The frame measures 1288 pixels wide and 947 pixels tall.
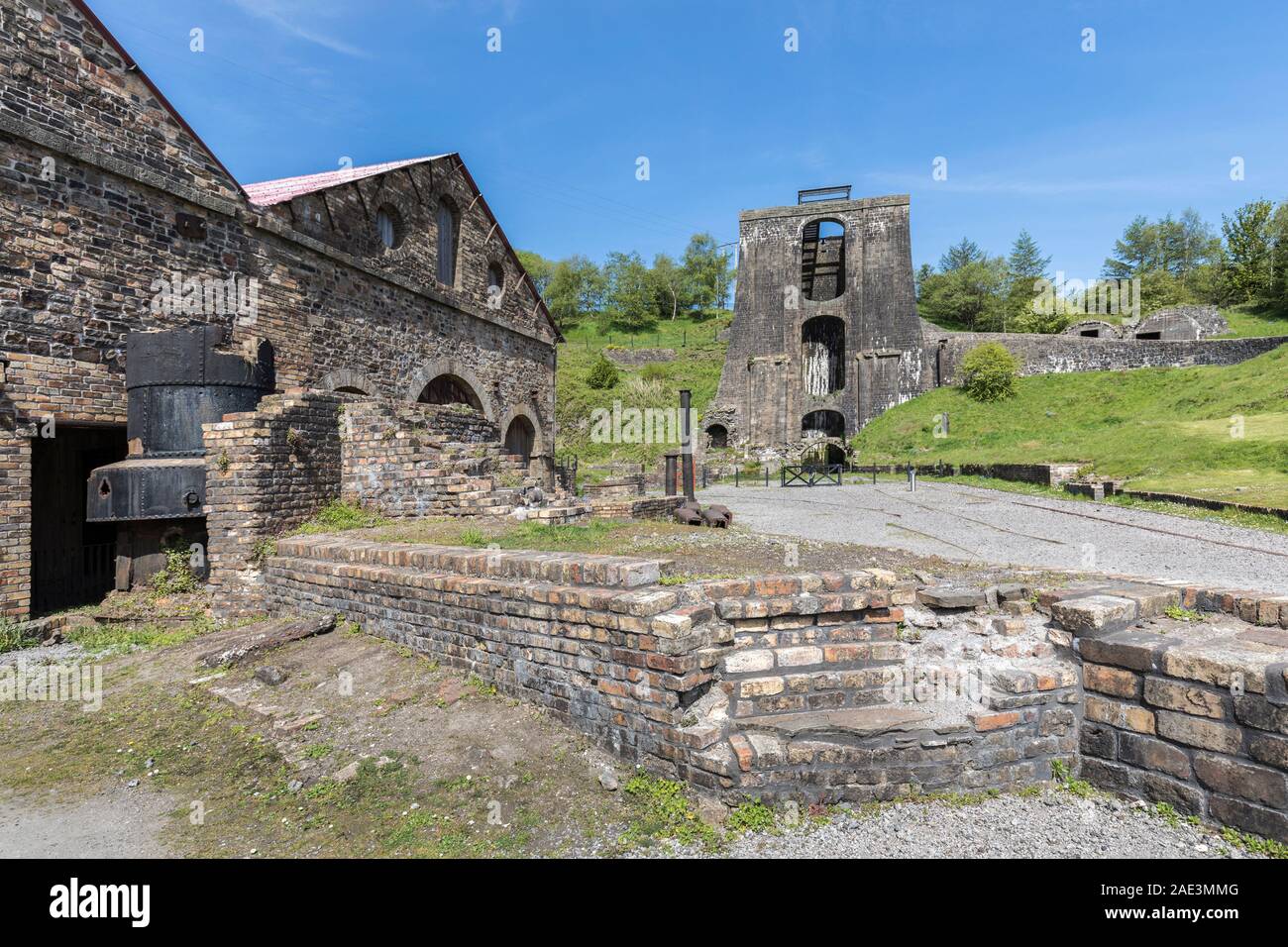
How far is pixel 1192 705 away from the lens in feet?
9.71

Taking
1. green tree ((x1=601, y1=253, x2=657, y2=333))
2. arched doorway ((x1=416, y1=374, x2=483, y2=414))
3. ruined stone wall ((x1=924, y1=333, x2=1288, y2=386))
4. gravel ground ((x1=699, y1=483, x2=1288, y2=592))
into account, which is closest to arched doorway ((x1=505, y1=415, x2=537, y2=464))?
arched doorway ((x1=416, y1=374, x2=483, y2=414))

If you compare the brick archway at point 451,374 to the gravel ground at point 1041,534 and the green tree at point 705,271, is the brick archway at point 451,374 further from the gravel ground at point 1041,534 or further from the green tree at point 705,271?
the green tree at point 705,271

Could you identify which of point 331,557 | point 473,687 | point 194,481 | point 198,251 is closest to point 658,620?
point 473,687

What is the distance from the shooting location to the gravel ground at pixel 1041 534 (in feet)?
24.0

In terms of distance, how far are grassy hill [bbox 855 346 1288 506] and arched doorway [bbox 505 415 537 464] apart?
50.5 ft

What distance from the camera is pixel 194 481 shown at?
23.6 feet

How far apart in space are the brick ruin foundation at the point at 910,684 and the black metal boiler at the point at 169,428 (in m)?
5.59

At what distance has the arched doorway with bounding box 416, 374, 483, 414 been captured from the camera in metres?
14.5

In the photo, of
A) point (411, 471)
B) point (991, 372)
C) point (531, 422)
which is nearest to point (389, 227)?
point (531, 422)

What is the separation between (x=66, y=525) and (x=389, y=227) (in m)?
7.91

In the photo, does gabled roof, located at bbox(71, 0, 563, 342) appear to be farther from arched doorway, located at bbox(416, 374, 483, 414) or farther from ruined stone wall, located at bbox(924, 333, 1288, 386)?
ruined stone wall, located at bbox(924, 333, 1288, 386)

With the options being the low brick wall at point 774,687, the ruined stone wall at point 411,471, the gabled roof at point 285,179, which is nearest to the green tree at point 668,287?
the gabled roof at point 285,179

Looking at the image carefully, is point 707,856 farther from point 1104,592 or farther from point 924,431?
point 924,431

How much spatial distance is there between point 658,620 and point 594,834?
1095mm
